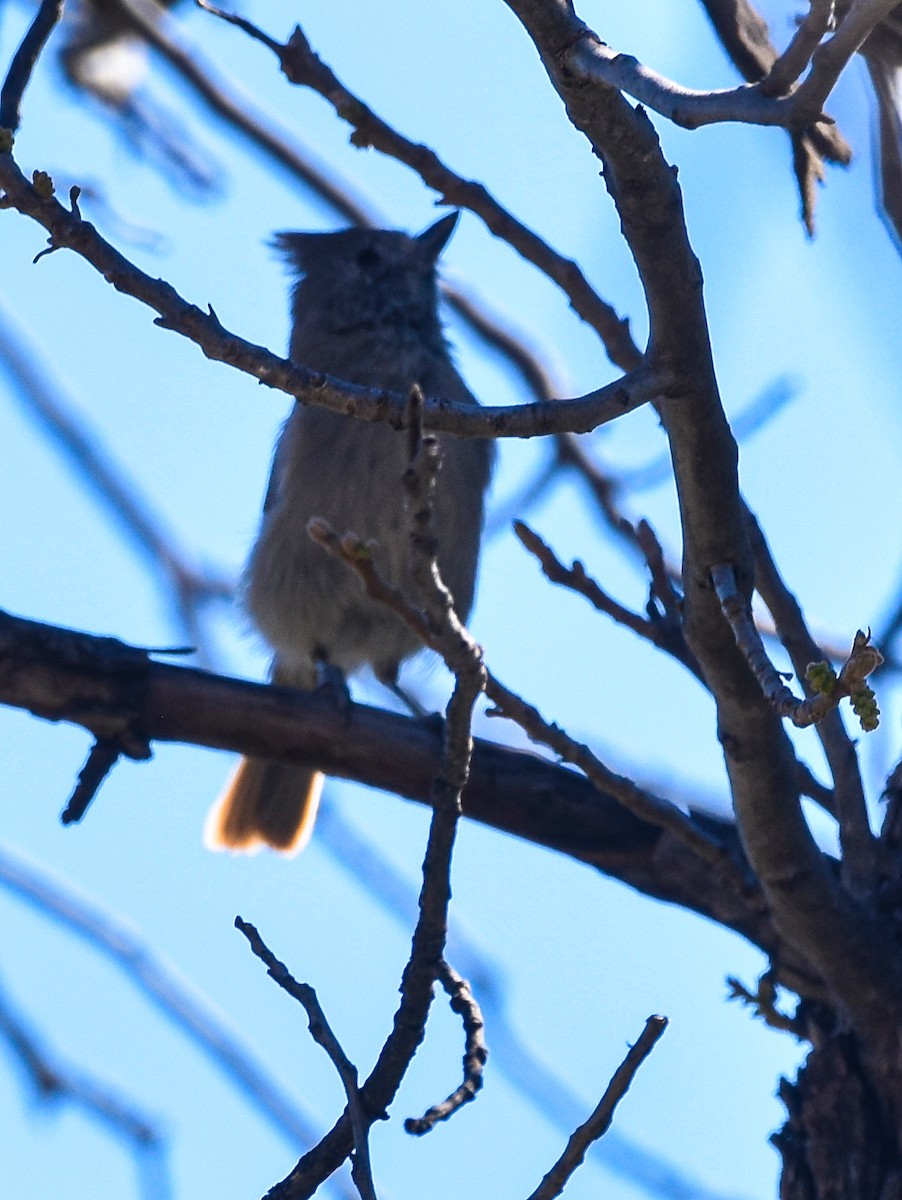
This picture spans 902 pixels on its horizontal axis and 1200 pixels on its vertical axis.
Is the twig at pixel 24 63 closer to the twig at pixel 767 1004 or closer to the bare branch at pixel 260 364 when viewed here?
the bare branch at pixel 260 364

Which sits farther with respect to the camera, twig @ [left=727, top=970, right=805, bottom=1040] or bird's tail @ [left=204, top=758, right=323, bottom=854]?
bird's tail @ [left=204, top=758, right=323, bottom=854]

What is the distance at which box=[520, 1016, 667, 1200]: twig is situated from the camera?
241 centimetres

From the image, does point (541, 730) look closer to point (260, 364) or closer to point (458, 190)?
point (260, 364)

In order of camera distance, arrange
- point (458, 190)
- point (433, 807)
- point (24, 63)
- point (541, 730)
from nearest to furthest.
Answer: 1. point (433, 807)
2. point (541, 730)
3. point (24, 63)
4. point (458, 190)

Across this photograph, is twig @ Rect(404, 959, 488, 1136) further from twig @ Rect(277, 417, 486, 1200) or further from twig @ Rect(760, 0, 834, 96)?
twig @ Rect(760, 0, 834, 96)

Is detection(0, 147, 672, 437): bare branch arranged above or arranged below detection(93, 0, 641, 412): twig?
below

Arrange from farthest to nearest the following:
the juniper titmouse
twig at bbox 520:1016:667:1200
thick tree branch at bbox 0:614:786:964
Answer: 1. the juniper titmouse
2. thick tree branch at bbox 0:614:786:964
3. twig at bbox 520:1016:667:1200

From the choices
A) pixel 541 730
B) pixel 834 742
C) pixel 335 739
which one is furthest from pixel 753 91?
pixel 335 739

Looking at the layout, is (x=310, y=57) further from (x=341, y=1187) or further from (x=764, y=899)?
(x=341, y=1187)

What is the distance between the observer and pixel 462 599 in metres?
5.91

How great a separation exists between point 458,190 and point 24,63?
0.96 metres

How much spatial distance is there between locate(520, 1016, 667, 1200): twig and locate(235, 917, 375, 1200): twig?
26 cm

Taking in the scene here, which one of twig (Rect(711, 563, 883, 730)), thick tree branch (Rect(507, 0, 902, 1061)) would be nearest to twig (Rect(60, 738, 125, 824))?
thick tree branch (Rect(507, 0, 902, 1061))

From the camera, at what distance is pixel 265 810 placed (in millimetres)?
6328
